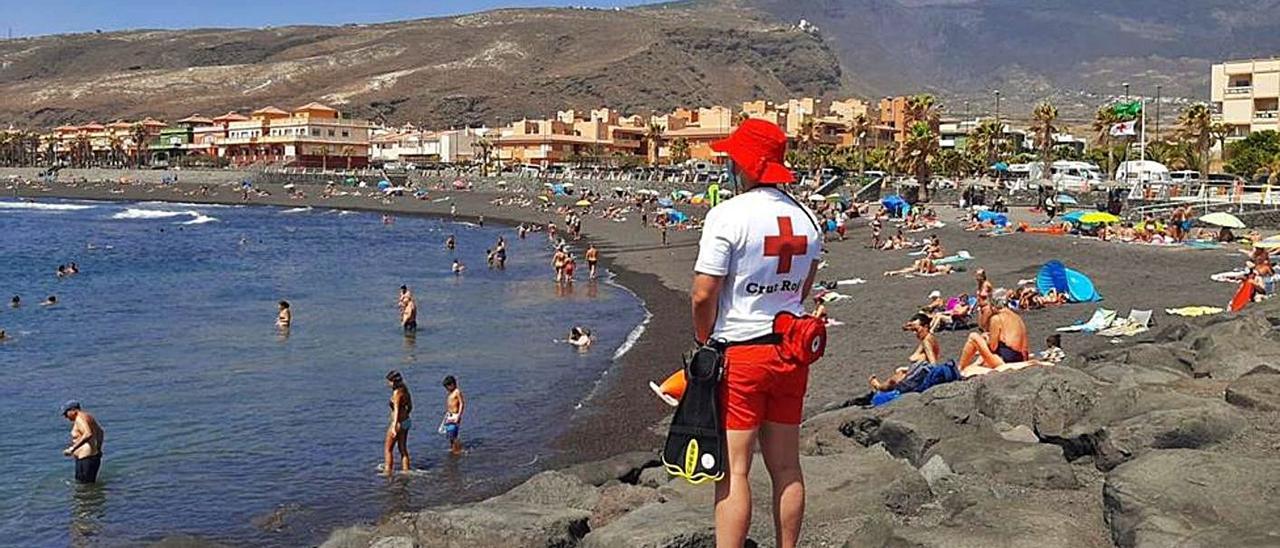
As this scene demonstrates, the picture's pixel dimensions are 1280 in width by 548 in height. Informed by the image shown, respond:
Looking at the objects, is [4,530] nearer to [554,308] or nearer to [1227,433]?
[1227,433]

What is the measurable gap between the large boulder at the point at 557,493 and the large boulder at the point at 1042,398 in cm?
284

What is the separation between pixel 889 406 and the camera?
937 centimetres

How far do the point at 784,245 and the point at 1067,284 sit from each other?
17.0m

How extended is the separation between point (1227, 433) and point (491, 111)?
189 m

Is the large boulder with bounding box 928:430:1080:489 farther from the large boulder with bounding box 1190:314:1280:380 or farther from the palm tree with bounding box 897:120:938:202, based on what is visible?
the palm tree with bounding box 897:120:938:202

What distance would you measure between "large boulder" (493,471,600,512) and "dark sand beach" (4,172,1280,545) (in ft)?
0.10

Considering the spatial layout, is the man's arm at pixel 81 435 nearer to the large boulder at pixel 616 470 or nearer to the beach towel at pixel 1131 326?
the large boulder at pixel 616 470

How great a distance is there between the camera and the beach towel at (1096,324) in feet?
54.1

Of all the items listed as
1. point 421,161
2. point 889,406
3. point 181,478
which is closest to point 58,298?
point 181,478

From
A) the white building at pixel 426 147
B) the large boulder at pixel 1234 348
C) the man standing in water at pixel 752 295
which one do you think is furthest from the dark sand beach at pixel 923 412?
the white building at pixel 426 147

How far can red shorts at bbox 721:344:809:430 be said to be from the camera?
4293 mm

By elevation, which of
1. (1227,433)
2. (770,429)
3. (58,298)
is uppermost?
(770,429)

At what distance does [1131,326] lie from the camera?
1595 cm

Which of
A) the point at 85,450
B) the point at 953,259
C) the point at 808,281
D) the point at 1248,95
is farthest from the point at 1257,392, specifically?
the point at 1248,95
